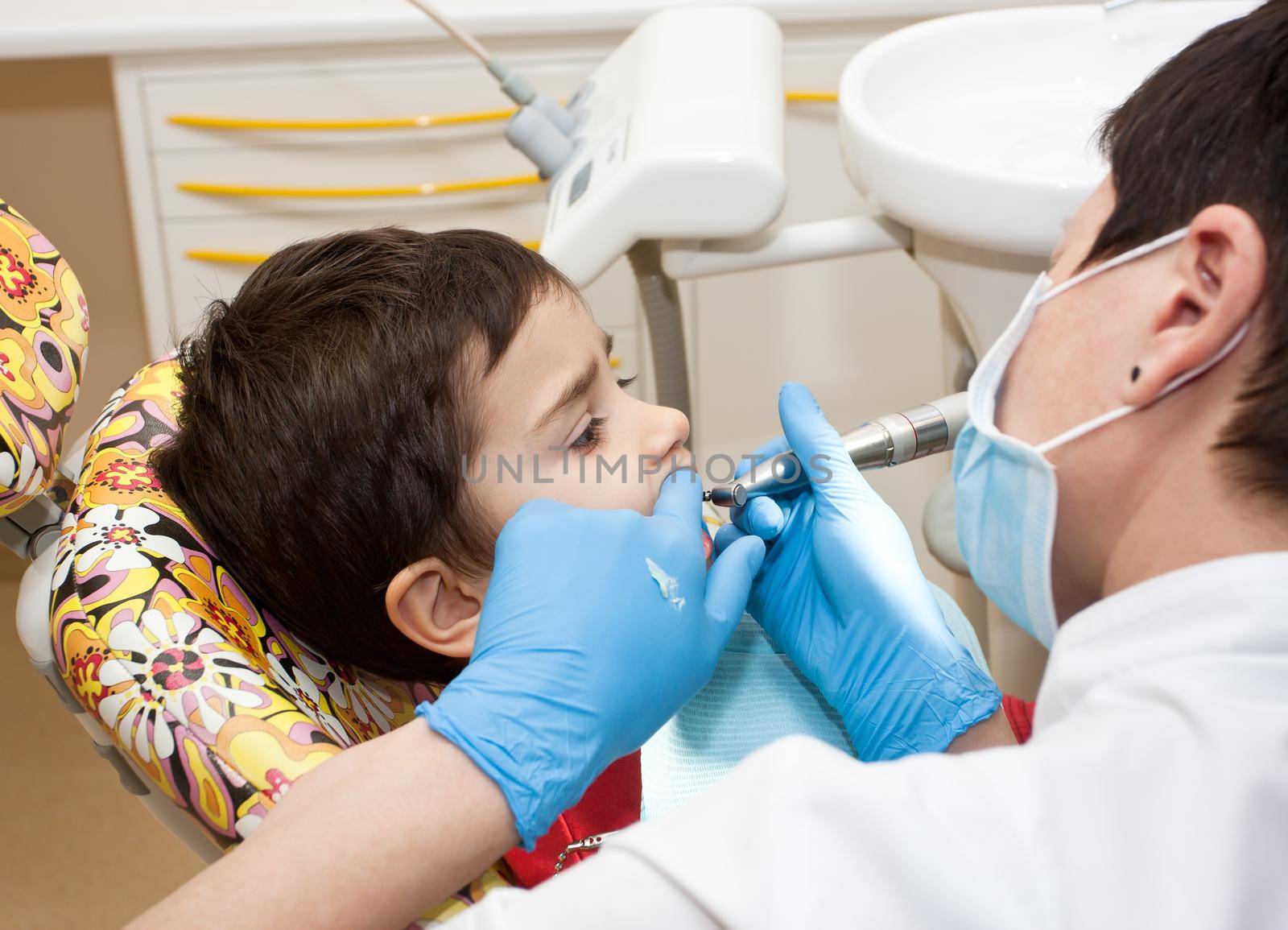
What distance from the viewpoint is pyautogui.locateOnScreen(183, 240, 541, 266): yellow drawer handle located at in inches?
76.8

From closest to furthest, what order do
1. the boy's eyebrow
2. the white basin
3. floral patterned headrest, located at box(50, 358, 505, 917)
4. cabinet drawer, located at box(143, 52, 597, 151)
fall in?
floral patterned headrest, located at box(50, 358, 505, 917) < the boy's eyebrow < the white basin < cabinet drawer, located at box(143, 52, 597, 151)

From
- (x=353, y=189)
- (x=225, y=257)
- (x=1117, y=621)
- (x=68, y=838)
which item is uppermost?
(x=1117, y=621)

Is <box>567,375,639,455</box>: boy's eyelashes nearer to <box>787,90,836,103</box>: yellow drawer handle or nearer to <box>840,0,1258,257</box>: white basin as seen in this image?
<box>840,0,1258,257</box>: white basin

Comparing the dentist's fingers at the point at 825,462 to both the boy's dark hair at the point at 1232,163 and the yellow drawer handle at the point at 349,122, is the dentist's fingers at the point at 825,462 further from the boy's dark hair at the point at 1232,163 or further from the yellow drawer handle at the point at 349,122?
the yellow drawer handle at the point at 349,122

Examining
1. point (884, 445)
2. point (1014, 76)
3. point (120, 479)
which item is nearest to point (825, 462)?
point (884, 445)

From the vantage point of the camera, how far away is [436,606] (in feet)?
3.13

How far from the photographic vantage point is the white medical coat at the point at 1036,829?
0.51 metres

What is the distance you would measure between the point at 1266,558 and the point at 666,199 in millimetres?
748

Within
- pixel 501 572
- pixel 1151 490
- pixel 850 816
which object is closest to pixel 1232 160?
pixel 1151 490

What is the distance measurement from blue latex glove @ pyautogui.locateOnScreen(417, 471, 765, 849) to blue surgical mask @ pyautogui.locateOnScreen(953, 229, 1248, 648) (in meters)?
0.20

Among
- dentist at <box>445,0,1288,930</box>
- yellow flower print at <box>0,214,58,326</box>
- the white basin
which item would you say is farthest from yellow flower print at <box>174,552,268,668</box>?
the white basin

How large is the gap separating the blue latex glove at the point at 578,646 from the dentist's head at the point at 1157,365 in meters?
0.23

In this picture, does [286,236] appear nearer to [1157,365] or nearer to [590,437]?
[590,437]

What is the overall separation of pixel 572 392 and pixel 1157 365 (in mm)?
489
